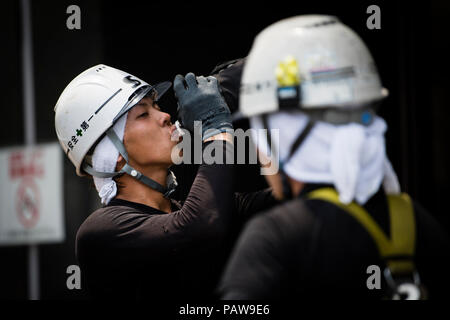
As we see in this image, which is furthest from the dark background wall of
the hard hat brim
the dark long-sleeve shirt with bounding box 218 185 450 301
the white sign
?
the dark long-sleeve shirt with bounding box 218 185 450 301

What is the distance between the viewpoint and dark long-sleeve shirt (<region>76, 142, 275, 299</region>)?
229 centimetres

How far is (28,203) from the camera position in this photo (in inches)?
169

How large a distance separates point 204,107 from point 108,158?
1.80 ft

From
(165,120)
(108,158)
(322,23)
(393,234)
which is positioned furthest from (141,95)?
(393,234)

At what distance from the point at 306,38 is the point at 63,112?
4.04ft

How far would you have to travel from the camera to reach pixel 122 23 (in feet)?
11.2

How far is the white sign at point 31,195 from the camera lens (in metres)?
4.14

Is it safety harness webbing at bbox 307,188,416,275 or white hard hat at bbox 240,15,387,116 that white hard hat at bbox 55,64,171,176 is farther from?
safety harness webbing at bbox 307,188,416,275

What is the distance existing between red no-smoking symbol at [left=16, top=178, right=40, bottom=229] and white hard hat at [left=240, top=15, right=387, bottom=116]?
111 inches

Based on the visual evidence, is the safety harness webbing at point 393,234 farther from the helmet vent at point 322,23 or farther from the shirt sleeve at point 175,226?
the shirt sleeve at point 175,226

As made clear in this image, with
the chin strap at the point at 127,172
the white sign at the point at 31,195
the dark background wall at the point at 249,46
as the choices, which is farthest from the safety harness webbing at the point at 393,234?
the white sign at the point at 31,195
